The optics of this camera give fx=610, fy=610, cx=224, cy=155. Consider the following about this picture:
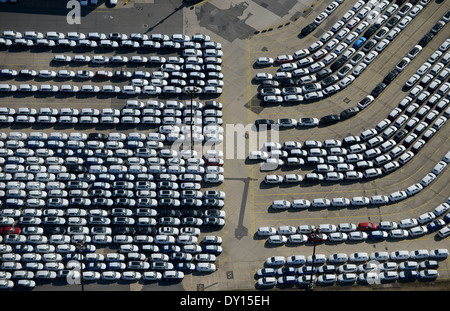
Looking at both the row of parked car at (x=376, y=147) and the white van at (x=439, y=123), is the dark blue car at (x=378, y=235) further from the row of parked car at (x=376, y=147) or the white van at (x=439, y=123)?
the white van at (x=439, y=123)

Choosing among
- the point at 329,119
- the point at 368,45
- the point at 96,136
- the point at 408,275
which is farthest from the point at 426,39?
the point at 96,136

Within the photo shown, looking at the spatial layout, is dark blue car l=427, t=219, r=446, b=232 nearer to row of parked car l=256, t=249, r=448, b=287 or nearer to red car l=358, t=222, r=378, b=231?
row of parked car l=256, t=249, r=448, b=287

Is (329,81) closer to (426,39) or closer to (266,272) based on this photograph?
(426,39)

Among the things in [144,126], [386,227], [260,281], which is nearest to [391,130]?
[386,227]

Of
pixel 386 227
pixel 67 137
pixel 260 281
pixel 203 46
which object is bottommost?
pixel 260 281

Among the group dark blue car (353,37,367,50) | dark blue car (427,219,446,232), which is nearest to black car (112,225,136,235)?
dark blue car (427,219,446,232)

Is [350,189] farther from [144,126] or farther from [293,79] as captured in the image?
[144,126]
